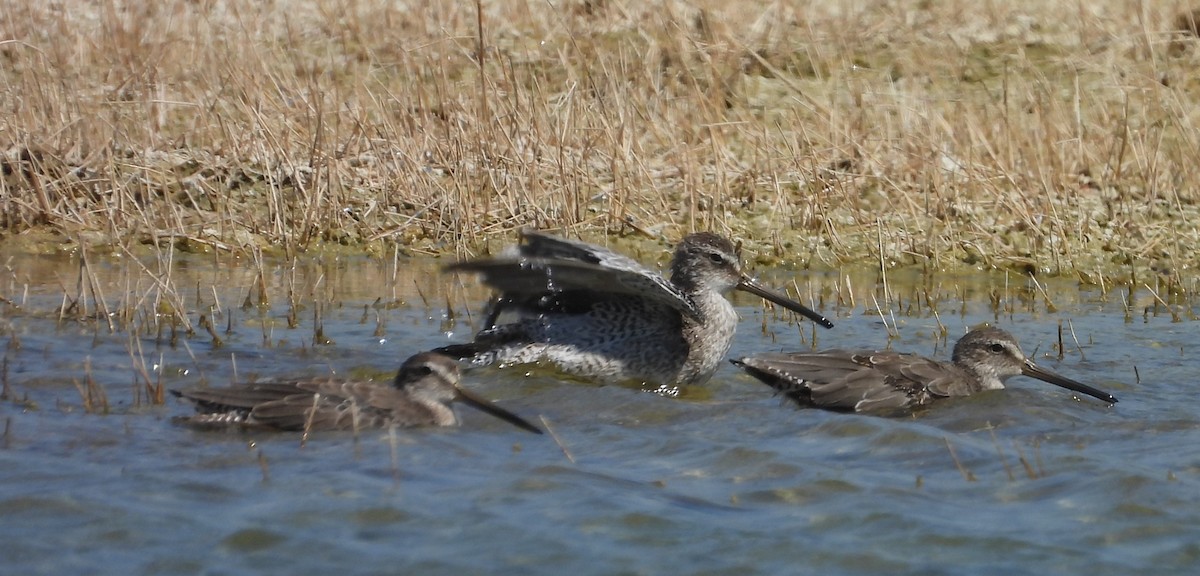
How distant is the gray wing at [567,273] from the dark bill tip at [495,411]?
76cm

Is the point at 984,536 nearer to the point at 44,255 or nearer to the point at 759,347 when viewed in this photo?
the point at 759,347

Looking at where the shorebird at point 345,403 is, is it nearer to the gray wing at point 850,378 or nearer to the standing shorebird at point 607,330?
the standing shorebird at point 607,330

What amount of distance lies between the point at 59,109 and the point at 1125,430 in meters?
8.20

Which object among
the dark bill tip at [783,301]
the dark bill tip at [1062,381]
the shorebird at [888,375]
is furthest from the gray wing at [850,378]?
the dark bill tip at [783,301]

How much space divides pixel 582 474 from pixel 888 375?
2088mm

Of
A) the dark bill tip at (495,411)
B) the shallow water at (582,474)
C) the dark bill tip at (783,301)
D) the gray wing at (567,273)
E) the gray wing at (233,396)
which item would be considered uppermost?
the gray wing at (567,273)

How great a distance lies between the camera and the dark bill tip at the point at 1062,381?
7.26 m

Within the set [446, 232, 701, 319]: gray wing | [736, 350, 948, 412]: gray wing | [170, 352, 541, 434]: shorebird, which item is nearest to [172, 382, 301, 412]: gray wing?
[170, 352, 541, 434]: shorebird

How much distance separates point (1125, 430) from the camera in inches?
264

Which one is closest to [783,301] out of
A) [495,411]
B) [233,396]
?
[495,411]

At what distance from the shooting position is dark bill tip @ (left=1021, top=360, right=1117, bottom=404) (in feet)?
23.8

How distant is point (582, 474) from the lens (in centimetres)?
584

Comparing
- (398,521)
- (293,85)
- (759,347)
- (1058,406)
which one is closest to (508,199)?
(293,85)

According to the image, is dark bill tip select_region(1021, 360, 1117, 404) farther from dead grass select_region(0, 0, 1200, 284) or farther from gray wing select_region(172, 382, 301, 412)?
gray wing select_region(172, 382, 301, 412)
